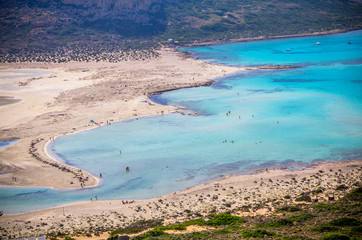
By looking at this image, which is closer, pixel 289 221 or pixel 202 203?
pixel 289 221

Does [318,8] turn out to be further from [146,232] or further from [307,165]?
[146,232]

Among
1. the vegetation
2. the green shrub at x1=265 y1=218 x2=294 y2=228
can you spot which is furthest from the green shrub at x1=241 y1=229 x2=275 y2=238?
the green shrub at x1=265 y1=218 x2=294 y2=228

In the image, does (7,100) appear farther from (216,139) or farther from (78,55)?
(78,55)

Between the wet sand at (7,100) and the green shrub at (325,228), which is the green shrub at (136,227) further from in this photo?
the wet sand at (7,100)

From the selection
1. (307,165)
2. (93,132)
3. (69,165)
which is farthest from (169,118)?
(307,165)

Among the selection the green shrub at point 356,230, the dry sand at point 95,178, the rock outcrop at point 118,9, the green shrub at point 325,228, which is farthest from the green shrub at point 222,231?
the rock outcrop at point 118,9

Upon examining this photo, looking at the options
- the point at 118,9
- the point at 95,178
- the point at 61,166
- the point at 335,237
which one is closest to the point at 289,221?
the point at 335,237

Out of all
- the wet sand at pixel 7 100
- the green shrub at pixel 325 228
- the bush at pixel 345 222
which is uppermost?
the wet sand at pixel 7 100
